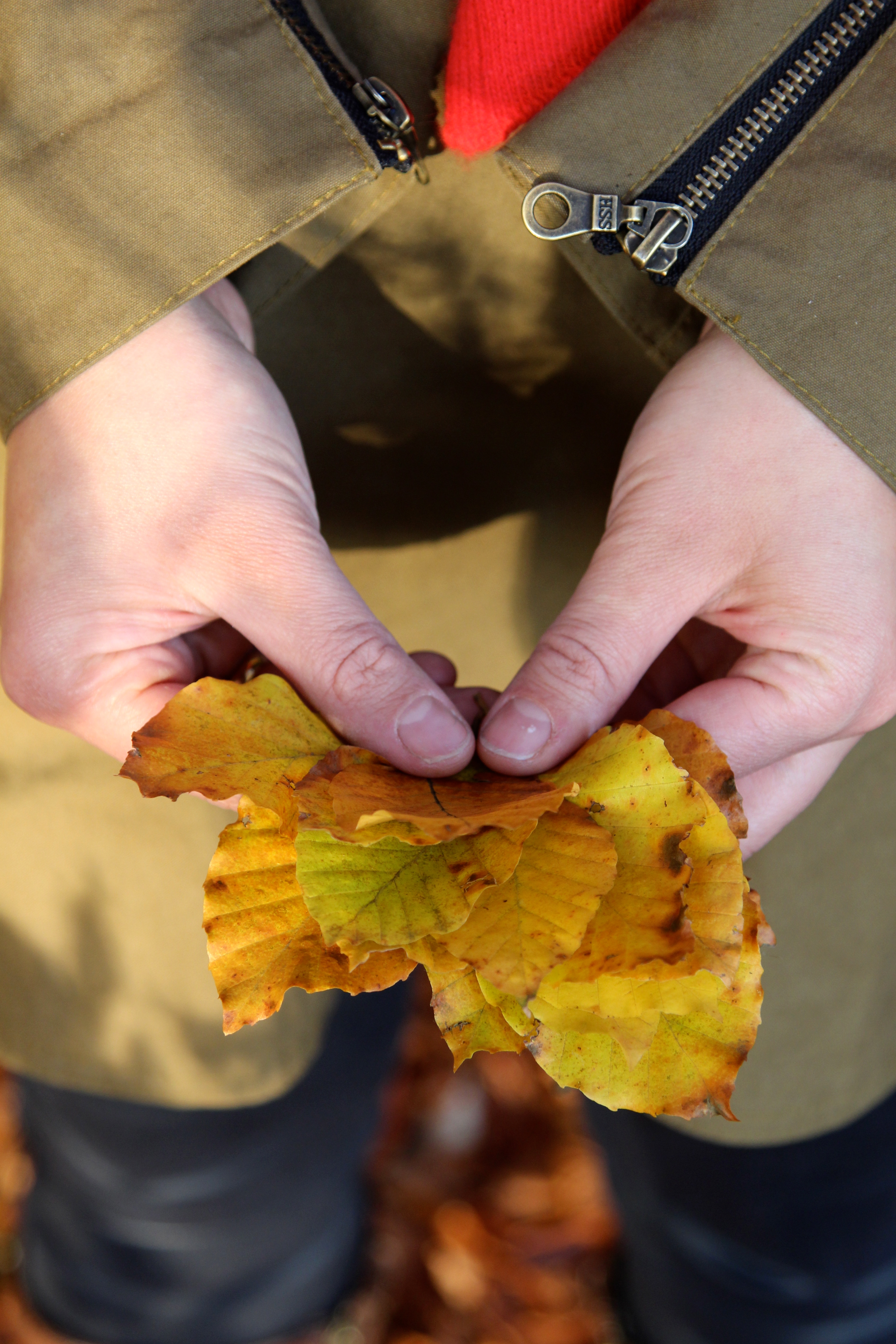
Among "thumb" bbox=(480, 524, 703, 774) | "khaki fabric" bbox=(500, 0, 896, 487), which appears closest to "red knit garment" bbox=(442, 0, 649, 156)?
"khaki fabric" bbox=(500, 0, 896, 487)

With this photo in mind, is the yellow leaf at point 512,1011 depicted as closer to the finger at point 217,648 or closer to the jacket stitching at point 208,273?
the finger at point 217,648

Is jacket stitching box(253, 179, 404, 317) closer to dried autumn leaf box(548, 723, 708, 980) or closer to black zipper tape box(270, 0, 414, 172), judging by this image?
black zipper tape box(270, 0, 414, 172)

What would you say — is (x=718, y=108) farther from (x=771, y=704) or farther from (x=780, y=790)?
(x=780, y=790)

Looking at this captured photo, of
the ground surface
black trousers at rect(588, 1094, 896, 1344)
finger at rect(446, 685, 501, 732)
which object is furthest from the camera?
the ground surface

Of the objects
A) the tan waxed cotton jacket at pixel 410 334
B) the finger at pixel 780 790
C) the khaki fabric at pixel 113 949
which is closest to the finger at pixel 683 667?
the finger at pixel 780 790

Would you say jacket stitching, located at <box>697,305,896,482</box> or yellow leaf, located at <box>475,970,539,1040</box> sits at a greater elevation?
jacket stitching, located at <box>697,305,896,482</box>

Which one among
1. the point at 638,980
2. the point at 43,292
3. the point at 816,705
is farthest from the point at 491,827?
the point at 43,292
